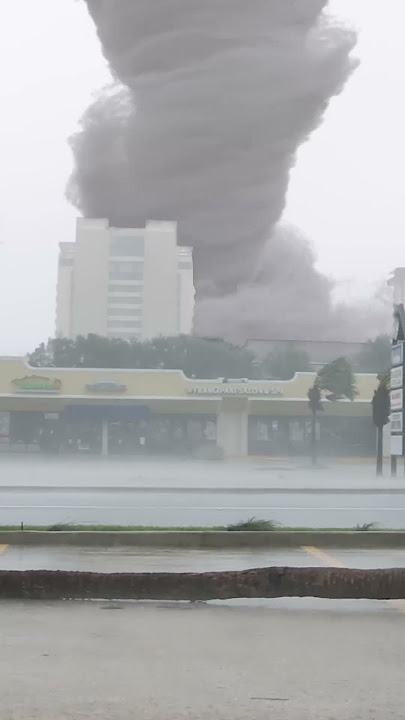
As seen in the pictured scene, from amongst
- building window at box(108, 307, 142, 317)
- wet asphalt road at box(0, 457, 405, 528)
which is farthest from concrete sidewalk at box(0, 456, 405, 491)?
building window at box(108, 307, 142, 317)

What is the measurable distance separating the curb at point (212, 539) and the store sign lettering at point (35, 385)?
137ft

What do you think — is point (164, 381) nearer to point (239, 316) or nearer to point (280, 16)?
point (280, 16)

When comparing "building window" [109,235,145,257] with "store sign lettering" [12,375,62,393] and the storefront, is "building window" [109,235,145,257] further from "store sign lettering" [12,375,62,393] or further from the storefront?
"store sign lettering" [12,375,62,393]

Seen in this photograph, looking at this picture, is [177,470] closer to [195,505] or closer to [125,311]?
[195,505]

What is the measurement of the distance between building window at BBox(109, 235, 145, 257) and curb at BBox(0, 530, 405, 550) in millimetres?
129040

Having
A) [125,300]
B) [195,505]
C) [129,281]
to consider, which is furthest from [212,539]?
[129,281]

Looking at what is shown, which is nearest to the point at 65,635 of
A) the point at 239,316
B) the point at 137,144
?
the point at 137,144

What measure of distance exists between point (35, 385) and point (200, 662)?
47.8m

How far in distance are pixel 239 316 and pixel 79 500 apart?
99.9 metres

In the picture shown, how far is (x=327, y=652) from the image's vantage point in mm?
4801

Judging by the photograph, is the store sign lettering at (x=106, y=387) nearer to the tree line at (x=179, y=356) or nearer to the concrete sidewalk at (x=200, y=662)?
the tree line at (x=179, y=356)

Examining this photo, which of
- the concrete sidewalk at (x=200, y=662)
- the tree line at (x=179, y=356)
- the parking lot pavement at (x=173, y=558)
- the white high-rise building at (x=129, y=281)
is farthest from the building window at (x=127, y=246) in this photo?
the concrete sidewalk at (x=200, y=662)

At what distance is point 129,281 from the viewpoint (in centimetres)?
13675

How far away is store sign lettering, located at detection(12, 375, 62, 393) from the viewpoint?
51.5 meters
